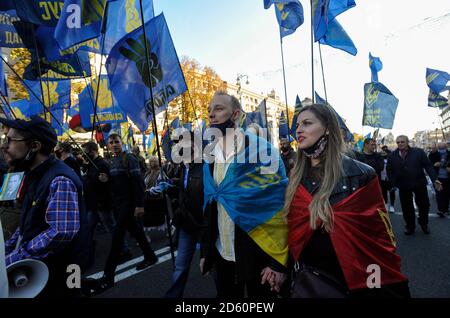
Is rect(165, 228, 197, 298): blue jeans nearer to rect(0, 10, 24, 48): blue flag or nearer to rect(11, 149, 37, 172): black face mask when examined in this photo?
rect(11, 149, 37, 172): black face mask

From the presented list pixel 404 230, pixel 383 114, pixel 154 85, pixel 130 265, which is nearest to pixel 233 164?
pixel 154 85

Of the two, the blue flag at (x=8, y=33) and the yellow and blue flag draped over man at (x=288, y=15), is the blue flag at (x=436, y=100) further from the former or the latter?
the blue flag at (x=8, y=33)

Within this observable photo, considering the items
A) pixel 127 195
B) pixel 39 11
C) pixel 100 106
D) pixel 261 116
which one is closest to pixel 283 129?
pixel 261 116

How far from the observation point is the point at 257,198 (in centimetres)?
207

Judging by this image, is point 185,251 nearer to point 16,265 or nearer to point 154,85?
point 16,265

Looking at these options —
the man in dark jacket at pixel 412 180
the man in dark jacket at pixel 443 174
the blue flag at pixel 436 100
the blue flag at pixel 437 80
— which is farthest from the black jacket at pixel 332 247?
the blue flag at pixel 436 100

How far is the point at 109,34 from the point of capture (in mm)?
5133

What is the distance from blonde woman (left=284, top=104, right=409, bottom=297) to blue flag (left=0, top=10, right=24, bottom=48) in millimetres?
6687

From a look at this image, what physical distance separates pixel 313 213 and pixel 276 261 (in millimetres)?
453

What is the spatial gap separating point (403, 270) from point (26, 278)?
13.8ft

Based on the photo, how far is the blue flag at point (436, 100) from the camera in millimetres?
11820

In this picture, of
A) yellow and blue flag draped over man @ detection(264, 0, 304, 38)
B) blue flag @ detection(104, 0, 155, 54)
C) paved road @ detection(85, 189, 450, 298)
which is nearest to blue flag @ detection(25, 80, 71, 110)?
blue flag @ detection(104, 0, 155, 54)

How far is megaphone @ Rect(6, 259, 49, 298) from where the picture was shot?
158 cm
